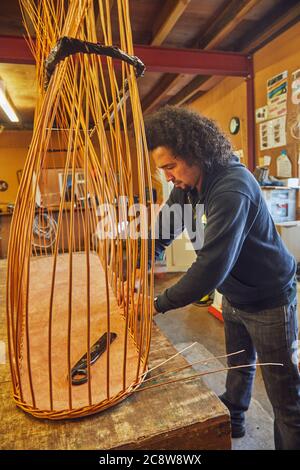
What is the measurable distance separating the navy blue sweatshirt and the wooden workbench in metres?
0.27

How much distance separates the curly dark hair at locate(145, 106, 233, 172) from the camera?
34.0 inches

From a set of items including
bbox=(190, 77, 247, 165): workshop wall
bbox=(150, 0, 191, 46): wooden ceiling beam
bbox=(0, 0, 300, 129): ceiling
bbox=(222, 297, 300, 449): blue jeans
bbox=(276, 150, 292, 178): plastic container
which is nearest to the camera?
bbox=(222, 297, 300, 449): blue jeans

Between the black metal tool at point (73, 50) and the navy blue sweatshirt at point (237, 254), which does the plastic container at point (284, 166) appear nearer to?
the navy blue sweatshirt at point (237, 254)

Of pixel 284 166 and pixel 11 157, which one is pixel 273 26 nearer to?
pixel 284 166

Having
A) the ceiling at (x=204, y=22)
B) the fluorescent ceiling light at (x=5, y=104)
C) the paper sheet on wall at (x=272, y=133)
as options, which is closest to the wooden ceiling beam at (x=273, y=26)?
the ceiling at (x=204, y=22)

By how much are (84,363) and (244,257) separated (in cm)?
54

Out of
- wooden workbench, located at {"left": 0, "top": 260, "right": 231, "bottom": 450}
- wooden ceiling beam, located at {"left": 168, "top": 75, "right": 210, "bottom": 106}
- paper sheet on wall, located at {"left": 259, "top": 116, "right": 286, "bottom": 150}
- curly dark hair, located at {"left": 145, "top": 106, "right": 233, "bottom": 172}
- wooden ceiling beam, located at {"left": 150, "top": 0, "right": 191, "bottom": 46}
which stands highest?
wooden ceiling beam, located at {"left": 168, "top": 75, "right": 210, "bottom": 106}

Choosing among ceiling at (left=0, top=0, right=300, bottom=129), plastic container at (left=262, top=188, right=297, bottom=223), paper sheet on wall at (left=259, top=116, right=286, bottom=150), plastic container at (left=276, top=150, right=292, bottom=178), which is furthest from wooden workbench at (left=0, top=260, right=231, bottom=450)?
paper sheet on wall at (left=259, top=116, right=286, bottom=150)

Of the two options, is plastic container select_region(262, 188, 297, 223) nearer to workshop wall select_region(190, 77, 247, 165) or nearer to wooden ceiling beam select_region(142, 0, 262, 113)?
workshop wall select_region(190, 77, 247, 165)

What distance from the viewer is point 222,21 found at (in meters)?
2.19

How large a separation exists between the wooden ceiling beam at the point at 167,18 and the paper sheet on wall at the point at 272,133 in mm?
1010
